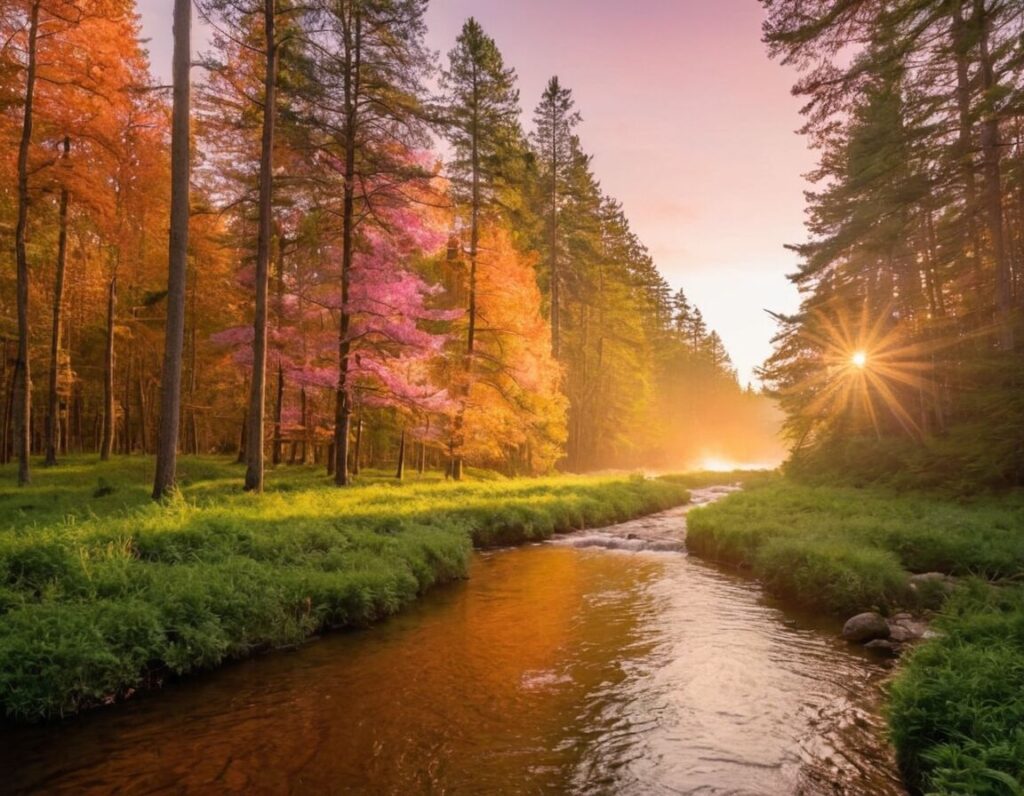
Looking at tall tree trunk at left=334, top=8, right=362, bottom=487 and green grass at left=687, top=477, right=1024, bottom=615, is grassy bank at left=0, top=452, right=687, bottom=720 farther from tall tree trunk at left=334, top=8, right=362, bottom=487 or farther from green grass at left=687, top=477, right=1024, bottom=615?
green grass at left=687, top=477, right=1024, bottom=615

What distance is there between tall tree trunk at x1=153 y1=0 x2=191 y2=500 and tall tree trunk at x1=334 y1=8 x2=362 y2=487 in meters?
6.08

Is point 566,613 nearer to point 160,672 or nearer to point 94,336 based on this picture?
point 160,672

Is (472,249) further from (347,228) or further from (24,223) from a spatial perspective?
(24,223)

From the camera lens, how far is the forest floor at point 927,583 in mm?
4848

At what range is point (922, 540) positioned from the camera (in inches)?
488

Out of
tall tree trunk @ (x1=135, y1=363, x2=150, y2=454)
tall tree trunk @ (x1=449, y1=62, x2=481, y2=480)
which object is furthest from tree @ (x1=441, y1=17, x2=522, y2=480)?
tall tree trunk @ (x1=135, y1=363, x2=150, y2=454)

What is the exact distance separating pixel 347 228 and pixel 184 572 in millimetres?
12929

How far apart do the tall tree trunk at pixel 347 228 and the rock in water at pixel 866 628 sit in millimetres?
14418

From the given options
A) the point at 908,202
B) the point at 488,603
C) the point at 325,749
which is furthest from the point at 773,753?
the point at 908,202

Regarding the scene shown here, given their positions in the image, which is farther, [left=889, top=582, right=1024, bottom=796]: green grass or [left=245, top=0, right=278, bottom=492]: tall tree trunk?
[left=245, top=0, right=278, bottom=492]: tall tree trunk

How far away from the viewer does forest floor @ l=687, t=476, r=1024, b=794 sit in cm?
485

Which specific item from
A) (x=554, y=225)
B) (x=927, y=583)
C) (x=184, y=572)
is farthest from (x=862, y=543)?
(x=554, y=225)

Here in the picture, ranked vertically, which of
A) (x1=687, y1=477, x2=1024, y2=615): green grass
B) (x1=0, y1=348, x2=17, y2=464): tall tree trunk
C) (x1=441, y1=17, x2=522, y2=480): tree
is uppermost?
(x1=441, y1=17, x2=522, y2=480): tree

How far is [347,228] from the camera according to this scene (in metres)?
18.6
